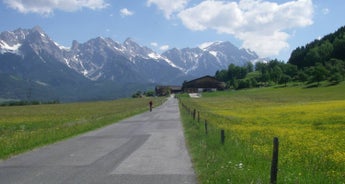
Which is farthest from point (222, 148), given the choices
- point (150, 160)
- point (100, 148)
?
point (100, 148)

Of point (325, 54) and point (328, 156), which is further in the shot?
point (325, 54)

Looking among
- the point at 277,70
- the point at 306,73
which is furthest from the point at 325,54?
the point at 306,73

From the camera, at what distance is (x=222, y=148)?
56.7ft

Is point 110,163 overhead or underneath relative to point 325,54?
underneath

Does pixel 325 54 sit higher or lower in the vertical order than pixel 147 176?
higher

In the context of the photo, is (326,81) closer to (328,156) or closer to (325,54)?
(325,54)

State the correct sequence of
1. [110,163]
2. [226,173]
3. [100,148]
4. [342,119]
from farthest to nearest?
1. [342,119]
2. [100,148]
3. [110,163]
4. [226,173]

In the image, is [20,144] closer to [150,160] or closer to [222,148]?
[150,160]

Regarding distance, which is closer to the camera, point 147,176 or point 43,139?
point 147,176

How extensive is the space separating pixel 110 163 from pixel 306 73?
158001mm

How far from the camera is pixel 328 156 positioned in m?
13.8

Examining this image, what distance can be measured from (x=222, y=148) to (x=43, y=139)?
10.8 metres

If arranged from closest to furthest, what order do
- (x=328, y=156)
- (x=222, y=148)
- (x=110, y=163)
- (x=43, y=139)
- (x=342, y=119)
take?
(x=328, y=156) < (x=110, y=163) < (x=222, y=148) < (x=43, y=139) < (x=342, y=119)

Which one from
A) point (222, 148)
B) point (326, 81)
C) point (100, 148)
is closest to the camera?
point (222, 148)
